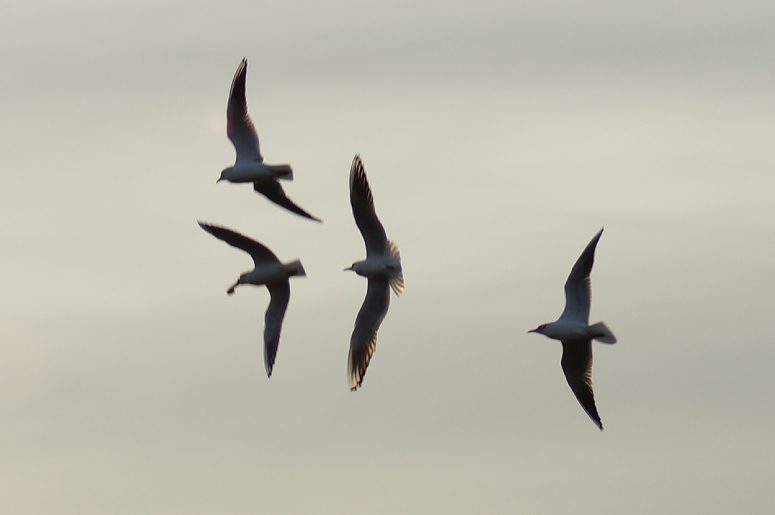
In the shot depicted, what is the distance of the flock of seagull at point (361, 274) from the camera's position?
37.2m

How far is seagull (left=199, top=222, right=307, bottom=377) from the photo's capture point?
131 feet

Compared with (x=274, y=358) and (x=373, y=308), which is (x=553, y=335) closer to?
(x=373, y=308)

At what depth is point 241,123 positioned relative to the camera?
130ft

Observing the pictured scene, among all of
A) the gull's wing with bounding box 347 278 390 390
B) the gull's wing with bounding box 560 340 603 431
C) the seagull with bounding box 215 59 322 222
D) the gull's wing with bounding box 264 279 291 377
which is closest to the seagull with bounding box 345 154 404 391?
the gull's wing with bounding box 347 278 390 390

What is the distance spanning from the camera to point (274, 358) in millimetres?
41438

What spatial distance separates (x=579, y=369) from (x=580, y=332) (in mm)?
1719

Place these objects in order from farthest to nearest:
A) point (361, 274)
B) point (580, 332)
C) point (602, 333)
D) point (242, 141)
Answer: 1. point (242, 141)
2. point (361, 274)
3. point (580, 332)
4. point (602, 333)

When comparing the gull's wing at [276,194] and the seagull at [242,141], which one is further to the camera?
the gull's wing at [276,194]

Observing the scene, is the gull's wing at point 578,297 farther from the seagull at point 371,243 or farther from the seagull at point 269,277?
the seagull at point 269,277

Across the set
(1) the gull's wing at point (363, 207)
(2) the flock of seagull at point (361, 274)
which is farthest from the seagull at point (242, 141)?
(1) the gull's wing at point (363, 207)

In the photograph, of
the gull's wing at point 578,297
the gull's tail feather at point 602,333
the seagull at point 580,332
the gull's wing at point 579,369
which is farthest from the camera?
the gull's wing at point 579,369

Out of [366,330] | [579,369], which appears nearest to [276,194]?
[366,330]

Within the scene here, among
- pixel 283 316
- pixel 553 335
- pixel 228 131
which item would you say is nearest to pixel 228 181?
pixel 228 131

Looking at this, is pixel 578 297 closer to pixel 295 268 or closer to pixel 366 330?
pixel 366 330
